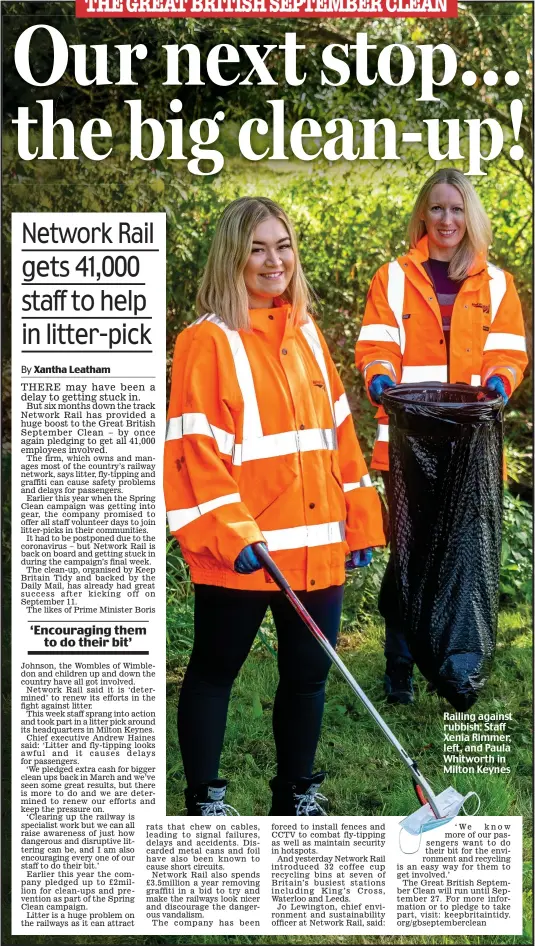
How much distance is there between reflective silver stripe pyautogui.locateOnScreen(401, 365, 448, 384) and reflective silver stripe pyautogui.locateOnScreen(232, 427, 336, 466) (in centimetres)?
59

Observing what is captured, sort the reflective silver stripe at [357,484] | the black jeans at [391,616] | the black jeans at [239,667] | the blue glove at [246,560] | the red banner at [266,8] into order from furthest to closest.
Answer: the black jeans at [391,616], the red banner at [266,8], the reflective silver stripe at [357,484], the black jeans at [239,667], the blue glove at [246,560]

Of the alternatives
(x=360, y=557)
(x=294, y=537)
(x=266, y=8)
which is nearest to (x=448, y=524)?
(x=360, y=557)

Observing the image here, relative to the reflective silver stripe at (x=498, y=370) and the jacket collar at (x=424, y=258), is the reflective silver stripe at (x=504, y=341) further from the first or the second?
the jacket collar at (x=424, y=258)

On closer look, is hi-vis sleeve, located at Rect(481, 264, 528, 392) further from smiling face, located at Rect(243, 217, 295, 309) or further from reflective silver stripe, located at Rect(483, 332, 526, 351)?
smiling face, located at Rect(243, 217, 295, 309)

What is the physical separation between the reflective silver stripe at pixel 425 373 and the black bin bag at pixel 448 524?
44 mm

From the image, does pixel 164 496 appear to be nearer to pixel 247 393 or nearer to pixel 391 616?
pixel 247 393

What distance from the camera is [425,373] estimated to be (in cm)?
388

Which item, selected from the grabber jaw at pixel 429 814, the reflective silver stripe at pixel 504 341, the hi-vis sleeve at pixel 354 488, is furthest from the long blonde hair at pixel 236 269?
the grabber jaw at pixel 429 814

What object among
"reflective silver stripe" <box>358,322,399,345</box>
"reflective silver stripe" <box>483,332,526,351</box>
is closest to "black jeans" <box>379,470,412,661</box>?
"reflective silver stripe" <box>358,322,399,345</box>

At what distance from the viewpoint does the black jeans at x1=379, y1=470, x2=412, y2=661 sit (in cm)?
398

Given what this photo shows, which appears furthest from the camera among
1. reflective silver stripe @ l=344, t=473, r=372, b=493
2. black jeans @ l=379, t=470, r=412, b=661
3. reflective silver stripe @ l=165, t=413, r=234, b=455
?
black jeans @ l=379, t=470, r=412, b=661

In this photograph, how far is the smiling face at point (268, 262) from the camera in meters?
3.52

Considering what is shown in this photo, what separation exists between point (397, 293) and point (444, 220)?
0.33m

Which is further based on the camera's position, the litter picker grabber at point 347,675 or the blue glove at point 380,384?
the blue glove at point 380,384
